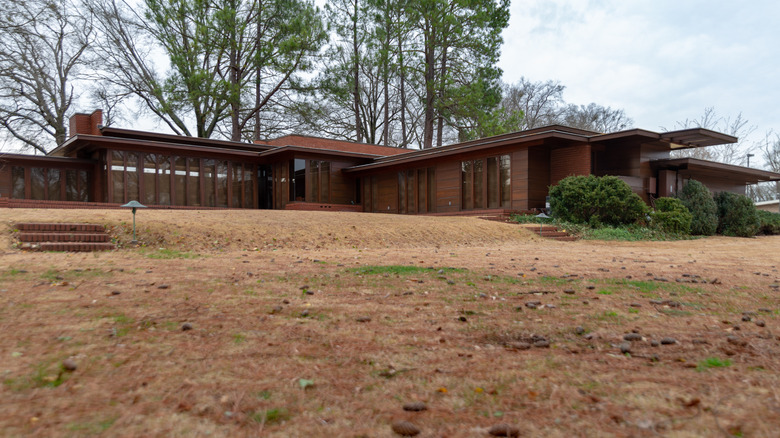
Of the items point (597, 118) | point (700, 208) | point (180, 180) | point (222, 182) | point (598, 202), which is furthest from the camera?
point (597, 118)

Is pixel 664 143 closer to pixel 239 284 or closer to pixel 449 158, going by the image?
pixel 449 158

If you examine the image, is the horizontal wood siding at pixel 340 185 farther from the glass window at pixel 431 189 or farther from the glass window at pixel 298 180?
the glass window at pixel 431 189

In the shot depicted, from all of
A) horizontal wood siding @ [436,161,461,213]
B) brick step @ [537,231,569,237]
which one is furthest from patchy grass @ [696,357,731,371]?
horizontal wood siding @ [436,161,461,213]

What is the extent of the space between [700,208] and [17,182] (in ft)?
93.7

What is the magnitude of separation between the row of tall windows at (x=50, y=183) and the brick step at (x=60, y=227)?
15638 millimetres

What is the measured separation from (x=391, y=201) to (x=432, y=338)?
2058cm

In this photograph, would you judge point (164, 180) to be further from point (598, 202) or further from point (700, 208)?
point (700, 208)

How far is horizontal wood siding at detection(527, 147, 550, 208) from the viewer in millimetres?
18172

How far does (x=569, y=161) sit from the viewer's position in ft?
A: 60.2

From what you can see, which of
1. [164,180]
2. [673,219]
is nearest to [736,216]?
[673,219]

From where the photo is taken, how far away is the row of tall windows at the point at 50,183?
71.9ft

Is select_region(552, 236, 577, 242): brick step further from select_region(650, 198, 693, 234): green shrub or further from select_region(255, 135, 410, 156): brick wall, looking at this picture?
select_region(255, 135, 410, 156): brick wall

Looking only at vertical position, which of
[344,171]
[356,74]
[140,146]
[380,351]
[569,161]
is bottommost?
[380,351]

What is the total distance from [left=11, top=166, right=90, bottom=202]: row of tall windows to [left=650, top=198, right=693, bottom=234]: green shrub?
2431 cm
